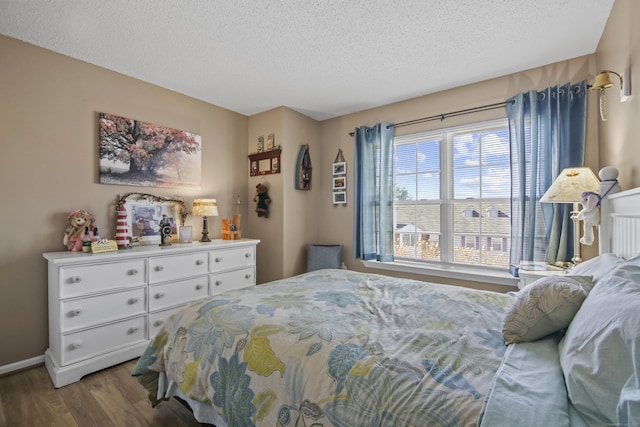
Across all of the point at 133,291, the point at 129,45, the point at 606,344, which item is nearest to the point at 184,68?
the point at 129,45

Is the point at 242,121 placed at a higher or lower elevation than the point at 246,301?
higher

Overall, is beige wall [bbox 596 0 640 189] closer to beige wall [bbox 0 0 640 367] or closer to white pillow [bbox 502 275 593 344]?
beige wall [bbox 0 0 640 367]

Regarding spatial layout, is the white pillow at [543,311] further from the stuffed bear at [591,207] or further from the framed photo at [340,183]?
the framed photo at [340,183]

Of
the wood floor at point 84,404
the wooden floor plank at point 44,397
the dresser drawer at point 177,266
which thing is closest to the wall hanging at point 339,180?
the dresser drawer at point 177,266

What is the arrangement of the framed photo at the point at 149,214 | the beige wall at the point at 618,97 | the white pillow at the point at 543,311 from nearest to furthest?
the white pillow at the point at 543,311, the beige wall at the point at 618,97, the framed photo at the point at 149,214

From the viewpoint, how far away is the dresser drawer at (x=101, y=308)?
203cm

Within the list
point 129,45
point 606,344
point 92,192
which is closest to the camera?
point 606,344

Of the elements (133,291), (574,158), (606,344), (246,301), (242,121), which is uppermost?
(242,121)

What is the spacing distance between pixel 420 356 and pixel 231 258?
2382mm

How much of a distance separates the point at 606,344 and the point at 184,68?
3.16m

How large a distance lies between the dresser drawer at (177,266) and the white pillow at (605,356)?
104 inches

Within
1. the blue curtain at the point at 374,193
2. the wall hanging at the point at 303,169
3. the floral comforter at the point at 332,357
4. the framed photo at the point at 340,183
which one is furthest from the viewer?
the framed photo at the point at 340,183

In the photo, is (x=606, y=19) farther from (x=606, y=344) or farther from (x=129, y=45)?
(x=129, y=45)

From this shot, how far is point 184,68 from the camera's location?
2.61 meters
